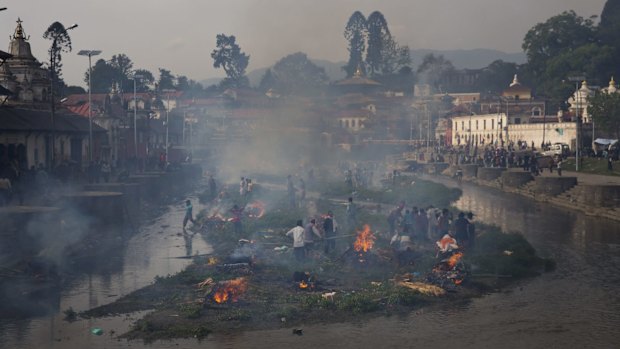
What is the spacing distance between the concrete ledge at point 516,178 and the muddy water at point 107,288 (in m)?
26.1

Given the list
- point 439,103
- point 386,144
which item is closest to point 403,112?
point 439,103

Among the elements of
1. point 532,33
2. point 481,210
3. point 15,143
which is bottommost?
point 481,210

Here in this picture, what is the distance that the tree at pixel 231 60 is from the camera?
155 meters

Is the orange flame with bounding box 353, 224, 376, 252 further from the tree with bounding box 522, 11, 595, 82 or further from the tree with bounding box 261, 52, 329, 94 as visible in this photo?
the tree with bounding box 261, 52, 329, 94

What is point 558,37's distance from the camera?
11688 cm

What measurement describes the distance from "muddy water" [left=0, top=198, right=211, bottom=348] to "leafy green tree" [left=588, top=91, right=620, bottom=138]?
44145mm

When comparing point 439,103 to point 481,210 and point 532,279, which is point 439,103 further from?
point 532,279

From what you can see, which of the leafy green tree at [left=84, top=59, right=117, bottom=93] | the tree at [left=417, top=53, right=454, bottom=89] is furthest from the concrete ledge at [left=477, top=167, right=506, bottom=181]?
the tree at [left=417, top=53, right=454, bottom=89]

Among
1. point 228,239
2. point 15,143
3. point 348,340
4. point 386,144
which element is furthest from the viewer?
point 386,144

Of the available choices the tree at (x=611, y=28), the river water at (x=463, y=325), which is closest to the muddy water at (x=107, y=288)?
the river water at (x=463, y=325)

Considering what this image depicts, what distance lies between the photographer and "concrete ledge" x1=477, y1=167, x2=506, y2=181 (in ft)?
185

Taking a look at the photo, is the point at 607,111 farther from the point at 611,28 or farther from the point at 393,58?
the point at 393,58

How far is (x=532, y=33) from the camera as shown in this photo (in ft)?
397

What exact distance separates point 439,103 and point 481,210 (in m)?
88.1
